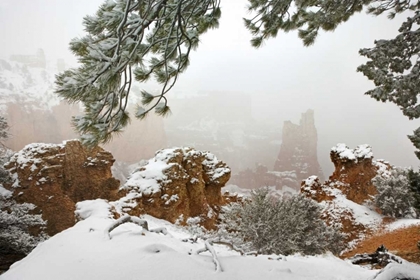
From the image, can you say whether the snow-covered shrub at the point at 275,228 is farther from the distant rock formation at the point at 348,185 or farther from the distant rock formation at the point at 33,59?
the distant rock formation at the point at 33,59

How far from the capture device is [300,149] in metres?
64.0

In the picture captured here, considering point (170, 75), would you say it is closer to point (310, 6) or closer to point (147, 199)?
point (310, 6)

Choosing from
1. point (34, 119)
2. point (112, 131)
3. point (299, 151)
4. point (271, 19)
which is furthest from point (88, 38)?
point (299, 151)

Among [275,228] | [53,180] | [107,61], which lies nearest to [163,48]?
[107,61]

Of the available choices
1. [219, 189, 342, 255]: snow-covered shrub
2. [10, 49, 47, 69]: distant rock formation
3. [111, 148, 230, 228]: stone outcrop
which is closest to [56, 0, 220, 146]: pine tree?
[219, 189, 342, 255]: snow-covered shrub

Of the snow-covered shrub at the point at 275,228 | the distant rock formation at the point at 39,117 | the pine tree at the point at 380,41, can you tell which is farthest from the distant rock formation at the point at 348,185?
the distant rock formation at the point at 39,117

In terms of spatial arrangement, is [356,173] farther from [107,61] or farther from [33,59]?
[33,59]

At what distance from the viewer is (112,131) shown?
2025 millimetres

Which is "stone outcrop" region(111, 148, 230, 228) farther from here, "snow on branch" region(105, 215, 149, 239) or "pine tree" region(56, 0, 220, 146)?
"pine tree" region(56, 0, 220, 146)

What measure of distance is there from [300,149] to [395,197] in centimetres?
5401

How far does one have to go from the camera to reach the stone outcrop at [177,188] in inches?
483

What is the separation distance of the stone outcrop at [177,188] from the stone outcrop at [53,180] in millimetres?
2165

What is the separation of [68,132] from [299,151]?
58.0 meters

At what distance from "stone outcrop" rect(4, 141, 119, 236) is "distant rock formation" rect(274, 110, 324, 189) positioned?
54943 millimetres
